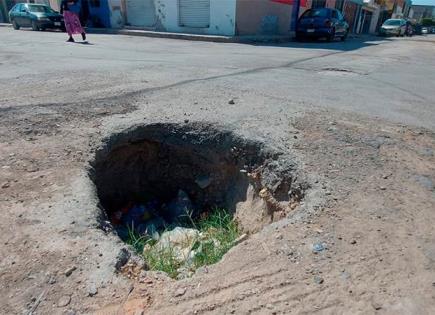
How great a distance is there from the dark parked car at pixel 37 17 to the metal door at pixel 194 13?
7.50 m

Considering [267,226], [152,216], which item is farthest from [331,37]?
[267,226]

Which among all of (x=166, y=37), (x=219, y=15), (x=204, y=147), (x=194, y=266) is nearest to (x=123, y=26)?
(x=166, y=37)

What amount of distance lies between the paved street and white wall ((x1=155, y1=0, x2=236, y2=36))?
13.7 m

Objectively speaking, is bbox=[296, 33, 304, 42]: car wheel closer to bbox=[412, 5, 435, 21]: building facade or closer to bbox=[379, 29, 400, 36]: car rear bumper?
bbox=[379, 29, 400, 36]: car rear bumper

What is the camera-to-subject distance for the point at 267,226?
8.99 ft

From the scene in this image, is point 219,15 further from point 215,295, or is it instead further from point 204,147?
point 215,295

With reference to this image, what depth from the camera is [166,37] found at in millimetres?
19469

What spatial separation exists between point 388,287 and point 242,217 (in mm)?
2093

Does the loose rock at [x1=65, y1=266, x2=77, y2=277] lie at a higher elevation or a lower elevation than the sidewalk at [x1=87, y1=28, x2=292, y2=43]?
higher

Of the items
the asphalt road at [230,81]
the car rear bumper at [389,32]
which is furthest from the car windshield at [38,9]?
the car rear bumper at [389,32]

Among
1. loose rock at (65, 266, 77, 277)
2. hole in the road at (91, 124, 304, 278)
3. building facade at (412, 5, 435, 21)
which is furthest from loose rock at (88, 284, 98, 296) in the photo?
building facade at (412, 5, 435, 21)

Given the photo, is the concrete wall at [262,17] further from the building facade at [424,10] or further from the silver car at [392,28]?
the building facade at [424,10]

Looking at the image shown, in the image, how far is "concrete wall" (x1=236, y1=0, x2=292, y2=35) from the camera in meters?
19.1

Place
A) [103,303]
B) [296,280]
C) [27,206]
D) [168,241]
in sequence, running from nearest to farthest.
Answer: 1. [103,303]
2. [296,280]
3. [27,206]
4. [168,241]
